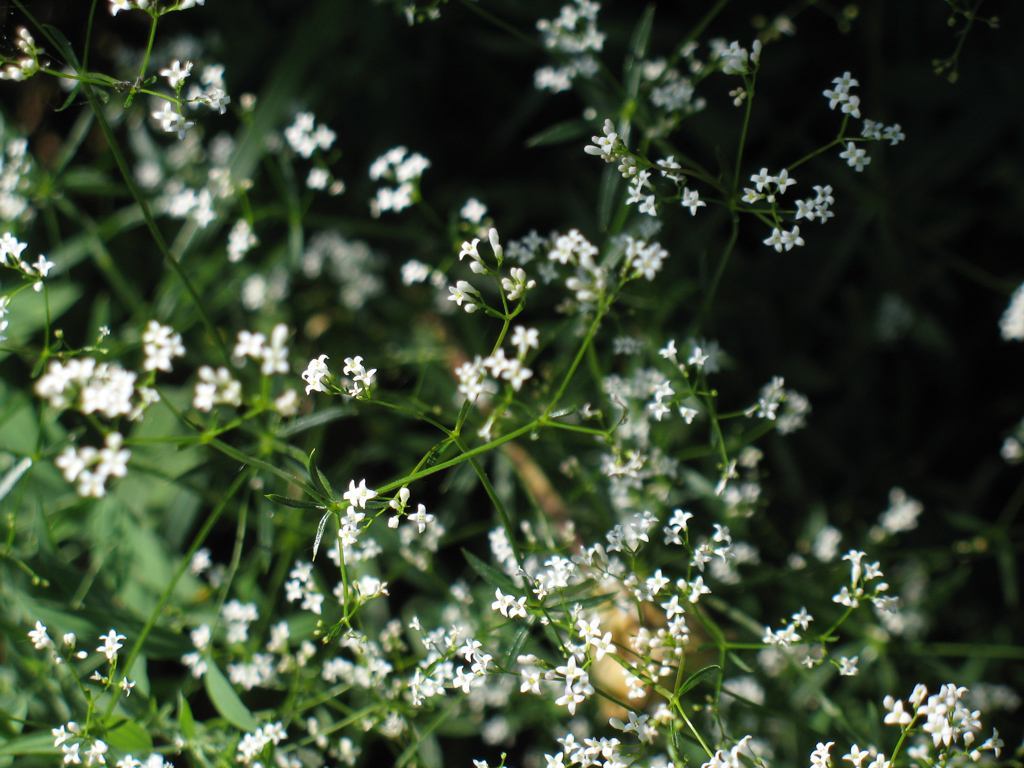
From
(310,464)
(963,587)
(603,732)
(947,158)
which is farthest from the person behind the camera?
(963,587)

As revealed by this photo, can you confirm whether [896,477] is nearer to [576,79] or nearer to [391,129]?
[576,79]

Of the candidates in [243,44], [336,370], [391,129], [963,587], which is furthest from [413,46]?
[963,587]

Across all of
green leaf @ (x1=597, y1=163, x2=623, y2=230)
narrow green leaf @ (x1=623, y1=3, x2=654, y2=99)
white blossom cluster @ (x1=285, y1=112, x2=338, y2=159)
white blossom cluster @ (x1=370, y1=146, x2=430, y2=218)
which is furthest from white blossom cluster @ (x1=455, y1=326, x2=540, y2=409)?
white blossom cluster @ (x1=285, y1=112, x2=338, y2=159)

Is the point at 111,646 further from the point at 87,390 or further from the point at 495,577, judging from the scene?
the point at 495,577

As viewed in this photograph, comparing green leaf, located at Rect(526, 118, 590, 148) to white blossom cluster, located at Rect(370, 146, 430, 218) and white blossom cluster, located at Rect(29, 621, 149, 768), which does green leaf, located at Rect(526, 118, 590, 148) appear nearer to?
white blossom cluster, located at Rect(370, 146, 430, 218)

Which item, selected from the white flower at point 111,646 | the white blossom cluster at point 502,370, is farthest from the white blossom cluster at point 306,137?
the white flower at point 111,646

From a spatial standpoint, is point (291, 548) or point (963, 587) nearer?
point (291, 548)
